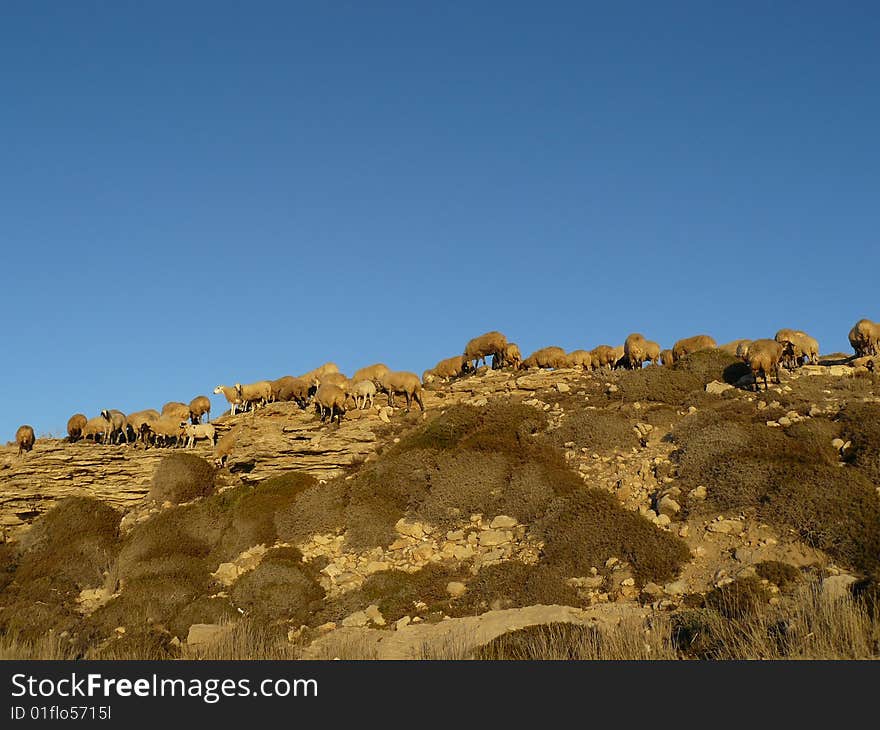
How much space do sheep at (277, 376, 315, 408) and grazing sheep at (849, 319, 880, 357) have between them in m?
25.4

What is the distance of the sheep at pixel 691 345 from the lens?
34.8 meters

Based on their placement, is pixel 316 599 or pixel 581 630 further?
pixel 316 599

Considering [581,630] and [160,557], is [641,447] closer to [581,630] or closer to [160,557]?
[581,630]

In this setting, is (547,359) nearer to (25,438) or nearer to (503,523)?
(503,523)

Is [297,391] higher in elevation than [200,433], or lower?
higher

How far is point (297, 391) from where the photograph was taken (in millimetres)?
37219

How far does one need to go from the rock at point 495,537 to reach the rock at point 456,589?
2.24 meters

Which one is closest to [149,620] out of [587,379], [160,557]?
[160,557]

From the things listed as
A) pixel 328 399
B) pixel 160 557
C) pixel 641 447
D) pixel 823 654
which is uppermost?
pixel 328 399

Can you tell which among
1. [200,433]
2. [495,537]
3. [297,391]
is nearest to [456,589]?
[495,537]

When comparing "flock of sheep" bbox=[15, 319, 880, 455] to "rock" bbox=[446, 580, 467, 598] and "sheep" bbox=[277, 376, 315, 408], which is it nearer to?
"sheep" bbox=[277, 376, 315, 408]

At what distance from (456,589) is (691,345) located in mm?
20006
